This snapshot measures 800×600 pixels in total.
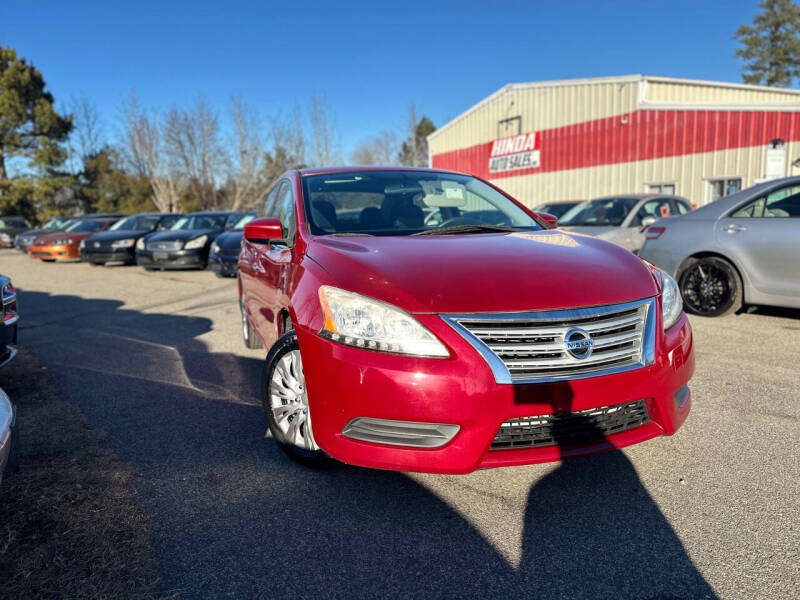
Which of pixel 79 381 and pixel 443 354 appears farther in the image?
pixel 79 381

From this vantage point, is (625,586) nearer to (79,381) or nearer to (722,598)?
(722,598)

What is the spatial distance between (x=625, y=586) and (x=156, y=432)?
8.95ft

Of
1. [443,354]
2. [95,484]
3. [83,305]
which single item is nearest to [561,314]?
[443,354]

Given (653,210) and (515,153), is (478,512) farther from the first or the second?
(515,153)

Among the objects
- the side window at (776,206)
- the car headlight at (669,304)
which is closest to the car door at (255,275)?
the car headlight at (669,304)

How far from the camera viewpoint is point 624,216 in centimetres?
1009

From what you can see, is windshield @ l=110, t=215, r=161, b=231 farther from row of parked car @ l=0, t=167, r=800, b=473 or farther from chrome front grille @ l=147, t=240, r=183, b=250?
row of parked car @ l=0, t=167, r=800, b=473

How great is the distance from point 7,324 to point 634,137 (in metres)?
20.2

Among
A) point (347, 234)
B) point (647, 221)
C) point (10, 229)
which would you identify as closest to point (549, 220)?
point (347, 234)

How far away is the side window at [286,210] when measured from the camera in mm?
3464

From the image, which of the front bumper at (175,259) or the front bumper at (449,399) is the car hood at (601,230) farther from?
the front bumper at (175,259)

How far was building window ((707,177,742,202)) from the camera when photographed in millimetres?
17547

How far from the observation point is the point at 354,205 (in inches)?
140

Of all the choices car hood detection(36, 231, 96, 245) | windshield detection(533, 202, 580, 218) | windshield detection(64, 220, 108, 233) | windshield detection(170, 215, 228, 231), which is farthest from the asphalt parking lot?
windshield detection(64, 220, 108, 233)
